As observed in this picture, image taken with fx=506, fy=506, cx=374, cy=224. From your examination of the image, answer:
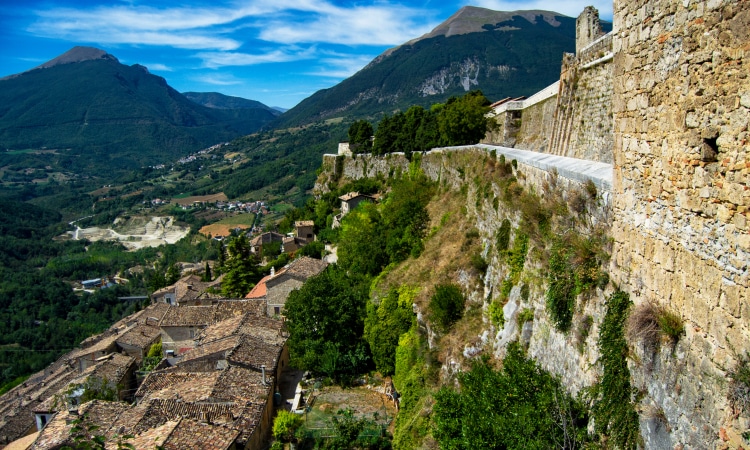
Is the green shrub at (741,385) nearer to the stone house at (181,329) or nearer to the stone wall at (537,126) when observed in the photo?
the stone wall at (537,126)

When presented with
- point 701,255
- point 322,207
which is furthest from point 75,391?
point 701,255

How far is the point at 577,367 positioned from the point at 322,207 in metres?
45.3

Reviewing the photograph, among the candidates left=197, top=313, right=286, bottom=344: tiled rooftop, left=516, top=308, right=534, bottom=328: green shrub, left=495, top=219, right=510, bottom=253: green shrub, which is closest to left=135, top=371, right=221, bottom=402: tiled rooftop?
left=197, top=313, right=286, bottom=344: tiled rooftop

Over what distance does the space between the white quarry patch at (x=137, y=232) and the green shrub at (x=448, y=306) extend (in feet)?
412

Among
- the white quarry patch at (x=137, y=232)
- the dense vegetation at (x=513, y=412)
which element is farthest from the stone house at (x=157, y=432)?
the white quarry patch at (x=137, y=232)

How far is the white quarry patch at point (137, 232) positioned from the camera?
134 metres

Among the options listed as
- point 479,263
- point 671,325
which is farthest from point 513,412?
point 479,263

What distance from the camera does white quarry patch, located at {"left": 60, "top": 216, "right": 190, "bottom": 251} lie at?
134 meters

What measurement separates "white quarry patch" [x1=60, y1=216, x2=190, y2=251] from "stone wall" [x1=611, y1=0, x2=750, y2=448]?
134559 mm

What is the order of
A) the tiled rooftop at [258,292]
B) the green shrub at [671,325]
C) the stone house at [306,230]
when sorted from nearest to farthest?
the green shrub at [671,325] < the tiled rooftop at [258,292] < the stone house at [306,230]

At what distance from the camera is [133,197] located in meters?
182

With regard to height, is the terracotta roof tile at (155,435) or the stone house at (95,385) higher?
the terracotta roof tile at (155,435)

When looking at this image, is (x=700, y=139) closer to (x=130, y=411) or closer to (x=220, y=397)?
(x=220, y=397)

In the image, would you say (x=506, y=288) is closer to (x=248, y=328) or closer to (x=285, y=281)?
(x=248, y=328)
